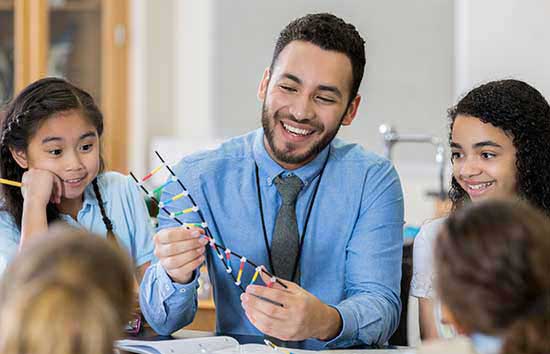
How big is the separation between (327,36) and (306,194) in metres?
0.39

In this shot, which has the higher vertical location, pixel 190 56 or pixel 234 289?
pixel 190 56

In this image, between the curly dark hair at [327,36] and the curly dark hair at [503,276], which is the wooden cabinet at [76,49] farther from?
the curly dark hair at [503,276]

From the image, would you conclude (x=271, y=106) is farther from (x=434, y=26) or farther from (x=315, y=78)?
(x=434, y=26)

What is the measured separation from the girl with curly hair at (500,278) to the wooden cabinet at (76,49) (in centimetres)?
356

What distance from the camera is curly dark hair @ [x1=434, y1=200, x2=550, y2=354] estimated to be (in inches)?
44.5

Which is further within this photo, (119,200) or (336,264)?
(119,200)

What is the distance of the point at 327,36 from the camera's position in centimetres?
219

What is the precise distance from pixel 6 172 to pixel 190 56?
2501 mm

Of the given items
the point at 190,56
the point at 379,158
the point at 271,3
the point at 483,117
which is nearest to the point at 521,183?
the point at 483,117

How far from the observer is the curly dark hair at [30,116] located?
2240 millimetres

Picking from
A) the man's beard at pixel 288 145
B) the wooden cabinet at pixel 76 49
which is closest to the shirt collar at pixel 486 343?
the man's beard at pixel 288 145

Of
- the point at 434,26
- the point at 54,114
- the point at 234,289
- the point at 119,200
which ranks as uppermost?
the point at 434,26

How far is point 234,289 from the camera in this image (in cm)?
218

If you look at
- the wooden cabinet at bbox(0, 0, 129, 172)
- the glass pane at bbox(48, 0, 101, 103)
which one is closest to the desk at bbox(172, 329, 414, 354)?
the wooden cabinet at bbox(0, 0, 129, 172)
